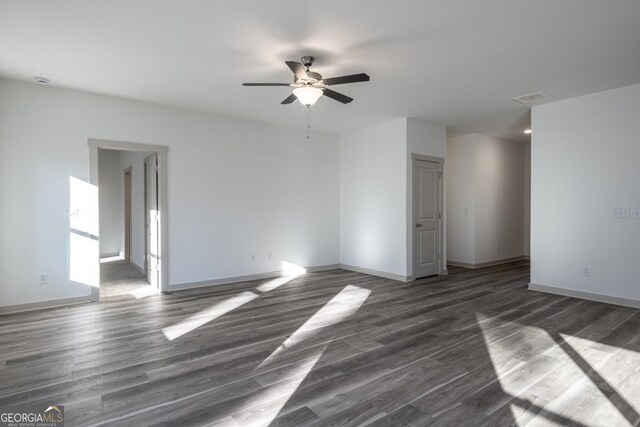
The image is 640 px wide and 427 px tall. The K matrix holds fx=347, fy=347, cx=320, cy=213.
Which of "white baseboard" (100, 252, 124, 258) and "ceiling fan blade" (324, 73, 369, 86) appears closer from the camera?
"ceiling fan blade" (324, 73, 369, 86)

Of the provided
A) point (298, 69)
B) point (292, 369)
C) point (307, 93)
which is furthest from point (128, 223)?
point (292, 369)

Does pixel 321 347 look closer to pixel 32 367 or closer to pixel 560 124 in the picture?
pixel 32 367

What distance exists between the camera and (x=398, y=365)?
276 centimetres

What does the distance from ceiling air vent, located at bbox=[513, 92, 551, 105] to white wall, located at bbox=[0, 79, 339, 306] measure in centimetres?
346

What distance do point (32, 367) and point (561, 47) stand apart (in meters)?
5.45

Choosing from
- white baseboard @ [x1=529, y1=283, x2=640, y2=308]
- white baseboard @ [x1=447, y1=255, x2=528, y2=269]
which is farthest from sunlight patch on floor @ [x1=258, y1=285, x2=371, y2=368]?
white baseboard @ [x1=447, y1=255, x2=528, y2=269]

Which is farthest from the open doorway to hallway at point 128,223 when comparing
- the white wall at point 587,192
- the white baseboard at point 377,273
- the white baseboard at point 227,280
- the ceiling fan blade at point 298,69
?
the white wall at point 587,192

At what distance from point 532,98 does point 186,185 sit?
525 centimetres

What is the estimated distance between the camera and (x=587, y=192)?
15.7 ft

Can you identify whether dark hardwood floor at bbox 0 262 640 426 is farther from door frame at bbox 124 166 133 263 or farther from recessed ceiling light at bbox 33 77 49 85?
door frame at bbox 124 166 133 263

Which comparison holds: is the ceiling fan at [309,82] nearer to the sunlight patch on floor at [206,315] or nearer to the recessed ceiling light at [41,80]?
the sunlight patch on floor at [206,315]

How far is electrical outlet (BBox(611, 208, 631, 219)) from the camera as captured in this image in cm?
443

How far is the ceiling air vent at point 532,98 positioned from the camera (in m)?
4.72

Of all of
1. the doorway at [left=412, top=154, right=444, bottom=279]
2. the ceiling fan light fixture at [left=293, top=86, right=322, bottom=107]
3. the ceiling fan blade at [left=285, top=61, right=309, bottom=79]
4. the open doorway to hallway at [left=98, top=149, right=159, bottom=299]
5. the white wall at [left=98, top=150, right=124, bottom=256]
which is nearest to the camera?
the ceiling fan blade at [left=285, top=61, right=309, bottom=79]
